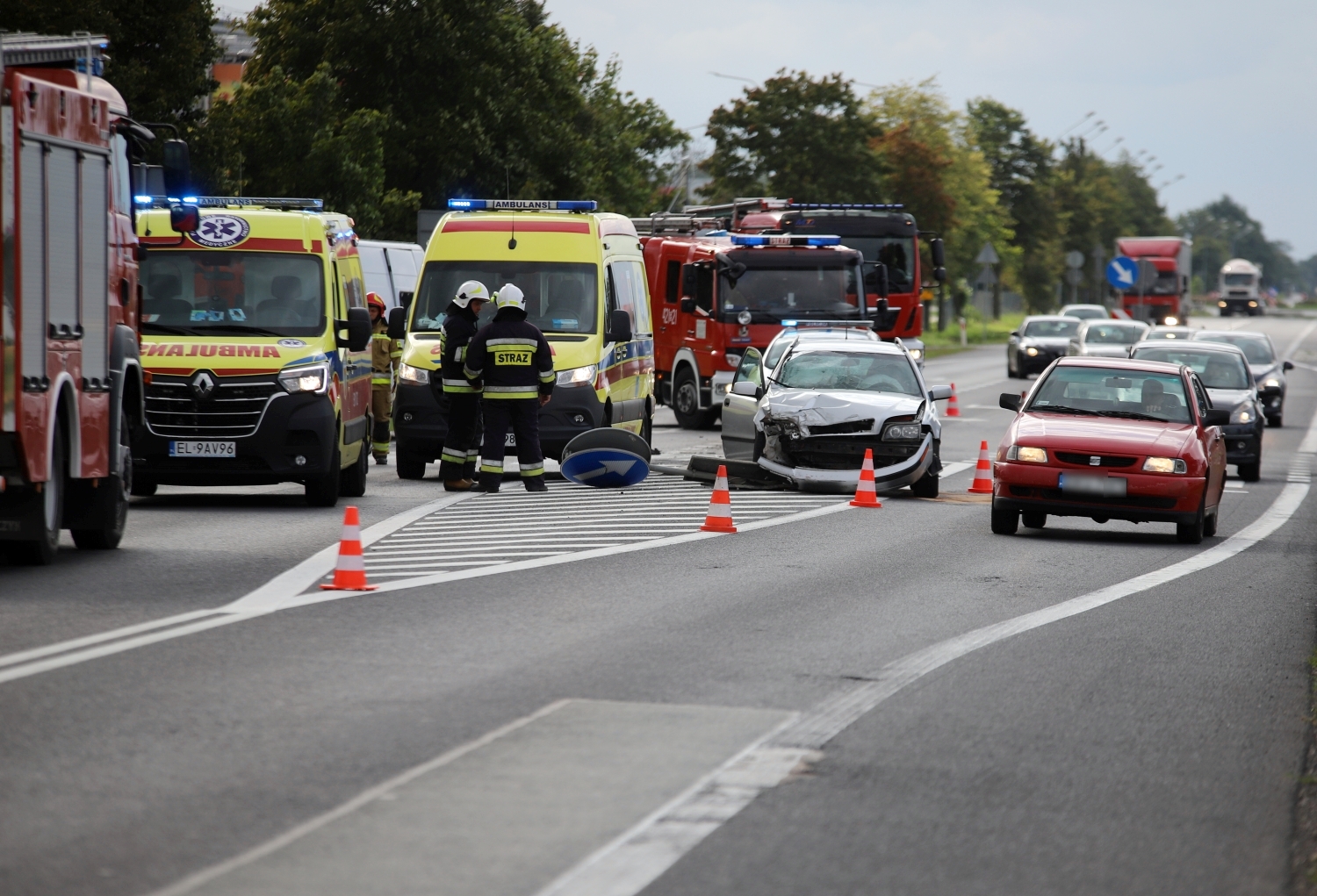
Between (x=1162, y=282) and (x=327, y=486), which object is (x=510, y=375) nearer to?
(x=327, y=486)

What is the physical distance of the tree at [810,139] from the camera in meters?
72.1

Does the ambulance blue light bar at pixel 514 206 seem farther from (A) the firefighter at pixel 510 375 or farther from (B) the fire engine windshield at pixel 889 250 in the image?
(B) the fire engine windshield at pixel 889 250

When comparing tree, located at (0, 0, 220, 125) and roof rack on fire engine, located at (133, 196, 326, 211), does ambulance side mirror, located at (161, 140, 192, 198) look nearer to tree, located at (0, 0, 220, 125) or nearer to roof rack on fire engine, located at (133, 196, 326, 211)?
roof rack on fire engine, located at (133, 196, 326, 211)

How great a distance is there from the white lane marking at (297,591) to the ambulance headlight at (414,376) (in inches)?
145

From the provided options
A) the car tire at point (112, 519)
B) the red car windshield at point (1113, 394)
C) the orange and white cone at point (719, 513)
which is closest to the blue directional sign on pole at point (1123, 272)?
the red car windshield at point (1113, 394)

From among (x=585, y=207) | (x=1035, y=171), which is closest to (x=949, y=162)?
(x=1035, y=171)

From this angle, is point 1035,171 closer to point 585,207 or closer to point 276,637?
point 585,207

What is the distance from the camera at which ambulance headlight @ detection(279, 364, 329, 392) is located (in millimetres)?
17328

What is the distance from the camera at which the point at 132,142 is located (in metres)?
14.1

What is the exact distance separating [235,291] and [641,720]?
11074 millimetres

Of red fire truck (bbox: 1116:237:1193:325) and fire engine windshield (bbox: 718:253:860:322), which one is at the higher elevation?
red fire truck (bbox: 1116:237:1193:325)

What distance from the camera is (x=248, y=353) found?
1736 cm

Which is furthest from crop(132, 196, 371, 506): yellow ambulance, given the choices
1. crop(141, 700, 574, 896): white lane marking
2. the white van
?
the white van

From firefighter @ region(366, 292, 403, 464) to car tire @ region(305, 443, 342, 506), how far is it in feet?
20.2
